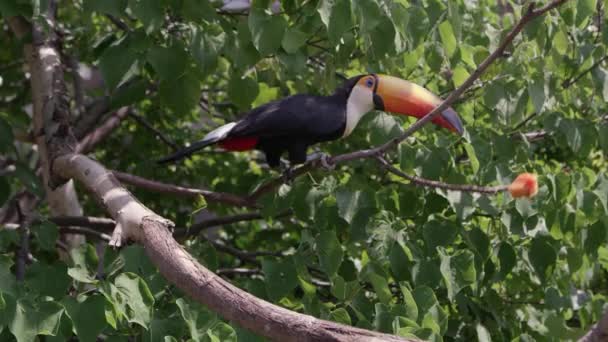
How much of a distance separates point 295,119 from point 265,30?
25.3 inches

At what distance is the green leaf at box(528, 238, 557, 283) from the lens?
111 inches

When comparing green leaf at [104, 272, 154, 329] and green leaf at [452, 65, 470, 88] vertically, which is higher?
green leaf at [452, 65, 470, 88]

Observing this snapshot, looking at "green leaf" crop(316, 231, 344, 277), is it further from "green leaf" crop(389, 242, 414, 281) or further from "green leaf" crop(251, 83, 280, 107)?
"green leaf" crop(251, 83, 280, 107)

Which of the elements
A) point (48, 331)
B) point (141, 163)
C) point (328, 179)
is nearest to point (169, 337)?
point (48, 331)

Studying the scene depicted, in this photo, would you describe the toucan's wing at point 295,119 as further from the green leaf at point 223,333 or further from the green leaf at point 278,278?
the green leaf at point 223,333

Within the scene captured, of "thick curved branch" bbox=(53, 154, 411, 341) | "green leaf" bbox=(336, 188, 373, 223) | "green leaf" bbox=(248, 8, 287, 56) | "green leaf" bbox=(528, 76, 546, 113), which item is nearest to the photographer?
"thick curved branch" bbox=(53, 154, 411, 341)

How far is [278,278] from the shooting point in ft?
8.19

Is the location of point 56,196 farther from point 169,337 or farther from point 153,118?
point 169,337

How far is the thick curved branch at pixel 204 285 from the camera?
167cm

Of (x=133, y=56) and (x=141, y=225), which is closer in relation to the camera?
(x=141, y=225)

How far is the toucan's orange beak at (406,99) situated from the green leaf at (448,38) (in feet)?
0.69

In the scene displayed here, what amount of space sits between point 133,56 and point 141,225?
65 cm

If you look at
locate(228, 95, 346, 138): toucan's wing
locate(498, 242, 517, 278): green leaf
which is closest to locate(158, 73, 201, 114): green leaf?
locate(228, 95, 346, 138): toucan's wing

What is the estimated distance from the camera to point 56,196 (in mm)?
3461
